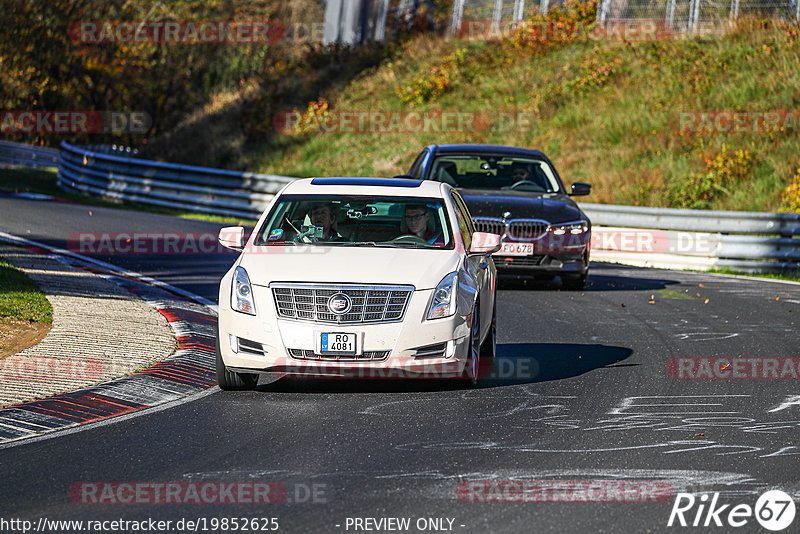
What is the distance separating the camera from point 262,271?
361 inches

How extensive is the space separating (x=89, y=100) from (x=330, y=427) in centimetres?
4524

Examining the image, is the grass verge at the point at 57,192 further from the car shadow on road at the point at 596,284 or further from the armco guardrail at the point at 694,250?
the car shadow on road at the point at 596,284

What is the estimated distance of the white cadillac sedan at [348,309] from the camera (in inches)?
348

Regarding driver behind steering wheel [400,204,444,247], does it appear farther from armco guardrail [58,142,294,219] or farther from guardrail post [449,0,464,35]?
guardrail post [449,0,464,35]

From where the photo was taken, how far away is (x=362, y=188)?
10.4 meters

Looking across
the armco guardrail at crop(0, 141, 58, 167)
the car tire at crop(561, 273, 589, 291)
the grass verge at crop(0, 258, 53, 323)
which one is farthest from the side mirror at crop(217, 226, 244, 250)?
the armco guardrail at crop(0, 141, 58, 167)

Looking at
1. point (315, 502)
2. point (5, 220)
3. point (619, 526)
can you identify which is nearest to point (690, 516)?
point (619, 526)

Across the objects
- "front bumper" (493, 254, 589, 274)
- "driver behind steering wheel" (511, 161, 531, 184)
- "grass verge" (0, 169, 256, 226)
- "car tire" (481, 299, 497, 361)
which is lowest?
"grass verge" (0, 169, 256, 226)

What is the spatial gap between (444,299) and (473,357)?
0.57 metres

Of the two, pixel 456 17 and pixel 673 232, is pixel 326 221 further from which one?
pixel 456 17

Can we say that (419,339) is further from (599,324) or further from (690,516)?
(599,324)

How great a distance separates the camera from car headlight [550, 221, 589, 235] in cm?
1589

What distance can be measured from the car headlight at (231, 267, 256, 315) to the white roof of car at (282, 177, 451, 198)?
1346 millimetres

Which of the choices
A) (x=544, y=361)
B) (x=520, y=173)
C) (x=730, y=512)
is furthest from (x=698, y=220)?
(x=730, y=512)
